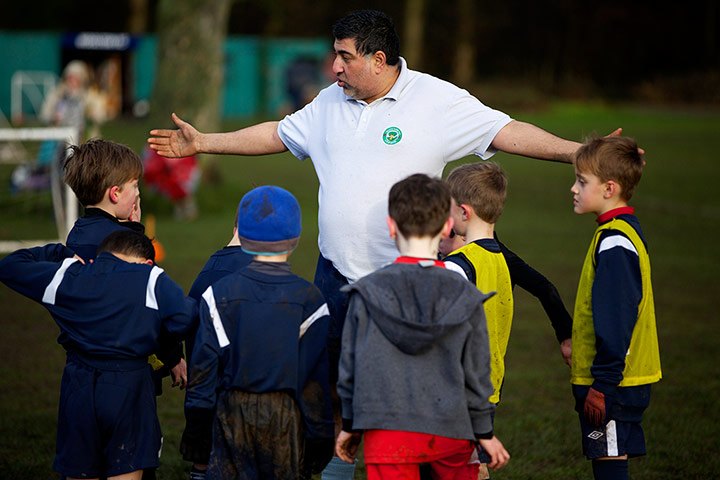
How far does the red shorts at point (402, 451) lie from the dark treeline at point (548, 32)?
4729cm

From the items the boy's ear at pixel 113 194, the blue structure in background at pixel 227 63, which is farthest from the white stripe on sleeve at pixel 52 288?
the blue structure in background at pixel 227 63

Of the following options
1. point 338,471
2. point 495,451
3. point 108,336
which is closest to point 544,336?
point 338,471

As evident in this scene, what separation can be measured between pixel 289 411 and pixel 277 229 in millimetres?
681

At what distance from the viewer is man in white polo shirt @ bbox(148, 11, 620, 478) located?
3814 mm

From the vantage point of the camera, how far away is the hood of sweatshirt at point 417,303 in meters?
3.01

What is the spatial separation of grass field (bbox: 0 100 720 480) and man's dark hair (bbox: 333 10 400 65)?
2374mm

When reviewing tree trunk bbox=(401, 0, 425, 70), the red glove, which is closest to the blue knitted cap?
the red glove

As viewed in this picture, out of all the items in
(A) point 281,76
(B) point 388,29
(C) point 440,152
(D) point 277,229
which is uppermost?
(A) point 281,76

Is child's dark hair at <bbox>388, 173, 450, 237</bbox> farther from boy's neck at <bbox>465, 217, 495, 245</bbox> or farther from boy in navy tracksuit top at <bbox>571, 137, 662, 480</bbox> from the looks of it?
boy in navy tracksuit top at <bbox>571, 137, 662, 480</bbox>

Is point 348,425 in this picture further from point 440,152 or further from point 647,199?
point 647,199

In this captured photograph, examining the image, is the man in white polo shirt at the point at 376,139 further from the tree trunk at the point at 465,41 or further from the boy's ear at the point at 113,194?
the tree trunk at the point at 465,41

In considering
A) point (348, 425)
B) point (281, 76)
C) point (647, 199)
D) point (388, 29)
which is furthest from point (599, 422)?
point (281, 76)

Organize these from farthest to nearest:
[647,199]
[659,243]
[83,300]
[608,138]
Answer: [647,199]
[659,243]
[608,138]
[83,300]

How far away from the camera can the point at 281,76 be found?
138 ft
